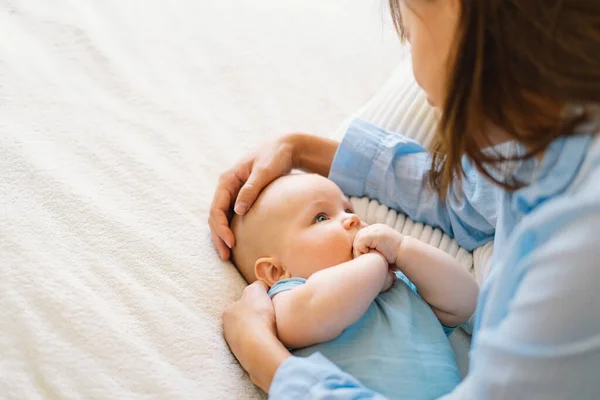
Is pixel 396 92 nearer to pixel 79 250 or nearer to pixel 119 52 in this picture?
pixel 119 52

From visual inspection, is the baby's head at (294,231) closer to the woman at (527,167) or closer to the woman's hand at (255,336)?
the woman's hand at (255,336)

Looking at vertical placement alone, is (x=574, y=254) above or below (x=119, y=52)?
below

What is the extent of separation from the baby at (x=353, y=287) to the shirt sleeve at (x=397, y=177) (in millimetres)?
101

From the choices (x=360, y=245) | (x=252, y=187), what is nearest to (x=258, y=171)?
(x=252, y=187)

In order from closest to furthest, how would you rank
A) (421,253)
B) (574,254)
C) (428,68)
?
1. (574,254)
2. (428,68)
3. (421,253)

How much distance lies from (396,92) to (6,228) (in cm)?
76

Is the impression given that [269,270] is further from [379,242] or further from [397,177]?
[397,177]

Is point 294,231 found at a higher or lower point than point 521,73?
lower

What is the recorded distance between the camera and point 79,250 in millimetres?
1001

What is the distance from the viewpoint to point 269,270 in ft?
3.60

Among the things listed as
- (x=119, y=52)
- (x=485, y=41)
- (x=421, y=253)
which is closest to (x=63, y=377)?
(x=421, y=253)

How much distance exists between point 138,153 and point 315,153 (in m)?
0.32

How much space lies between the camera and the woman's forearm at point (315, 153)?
130cm

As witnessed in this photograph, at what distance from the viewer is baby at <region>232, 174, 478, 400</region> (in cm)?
96
